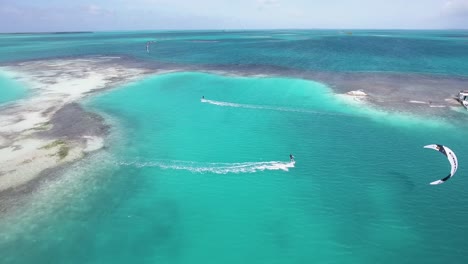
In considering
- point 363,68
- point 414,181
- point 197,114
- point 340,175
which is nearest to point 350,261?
point 340,175

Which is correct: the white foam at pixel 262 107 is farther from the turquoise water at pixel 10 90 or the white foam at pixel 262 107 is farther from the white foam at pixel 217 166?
the turquoise water at pixel 10 90

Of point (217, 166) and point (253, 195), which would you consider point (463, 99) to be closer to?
point (253, 195)

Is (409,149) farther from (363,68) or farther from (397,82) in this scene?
(363,68)

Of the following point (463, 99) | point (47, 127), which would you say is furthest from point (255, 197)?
point (463, 99)

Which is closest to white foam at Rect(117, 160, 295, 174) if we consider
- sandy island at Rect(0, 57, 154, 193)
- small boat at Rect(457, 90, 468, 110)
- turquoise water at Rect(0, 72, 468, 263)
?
turquoise water at Rect(0, 72, 468, 263)

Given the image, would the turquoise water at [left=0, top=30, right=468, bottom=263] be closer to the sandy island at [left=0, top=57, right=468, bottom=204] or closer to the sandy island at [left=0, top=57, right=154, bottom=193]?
the sandy island at [left=0, top=57, right=154, bottom=193]

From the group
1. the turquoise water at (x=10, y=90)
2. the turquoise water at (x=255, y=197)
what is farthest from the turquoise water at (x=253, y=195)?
the turquoise water at (x=10, y=90)
